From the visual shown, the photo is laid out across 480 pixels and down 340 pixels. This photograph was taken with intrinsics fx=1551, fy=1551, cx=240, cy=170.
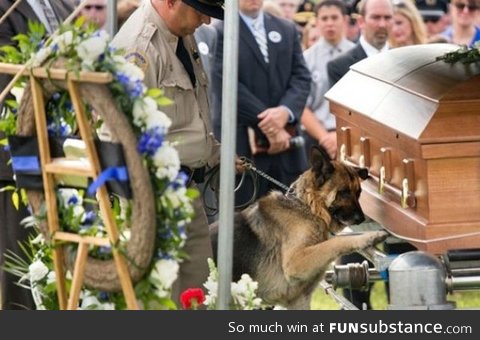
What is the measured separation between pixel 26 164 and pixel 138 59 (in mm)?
1300

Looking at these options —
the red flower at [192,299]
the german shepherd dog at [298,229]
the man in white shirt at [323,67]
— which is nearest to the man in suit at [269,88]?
the man in white shirt at [323,67]

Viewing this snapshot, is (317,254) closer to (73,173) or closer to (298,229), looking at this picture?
(298,229)

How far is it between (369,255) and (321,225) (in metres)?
0.35

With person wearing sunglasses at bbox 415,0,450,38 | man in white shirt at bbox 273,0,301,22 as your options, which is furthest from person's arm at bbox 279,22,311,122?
man in white shirt at bbox 273,0,301,22

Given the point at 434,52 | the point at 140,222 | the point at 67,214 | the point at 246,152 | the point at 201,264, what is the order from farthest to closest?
1. the point at 246,152
2. the point at 434,52
3. the point at 201,264
4. the point at 67,214
5. the point at 140,222

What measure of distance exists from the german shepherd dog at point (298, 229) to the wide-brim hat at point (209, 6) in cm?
95

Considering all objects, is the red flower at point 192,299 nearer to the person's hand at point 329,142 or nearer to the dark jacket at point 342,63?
the dark jacket at point 342,63

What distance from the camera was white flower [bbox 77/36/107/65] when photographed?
5.49m

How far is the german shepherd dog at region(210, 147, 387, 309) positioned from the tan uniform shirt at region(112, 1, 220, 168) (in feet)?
1.99

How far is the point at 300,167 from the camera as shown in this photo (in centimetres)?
1126

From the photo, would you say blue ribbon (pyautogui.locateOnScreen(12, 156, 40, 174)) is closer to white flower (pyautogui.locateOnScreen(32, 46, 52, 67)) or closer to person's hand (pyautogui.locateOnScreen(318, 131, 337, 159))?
white flower (pyautogui.locateOnScreen(32, 46, 52, 67))

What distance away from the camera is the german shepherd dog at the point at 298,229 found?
24.8 feet
